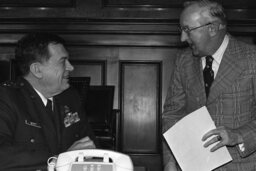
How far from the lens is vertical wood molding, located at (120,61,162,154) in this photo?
14.5 feet

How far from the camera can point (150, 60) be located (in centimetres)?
445

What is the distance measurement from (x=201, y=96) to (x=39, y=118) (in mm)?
891

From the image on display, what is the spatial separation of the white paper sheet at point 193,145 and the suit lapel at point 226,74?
1.09 ft

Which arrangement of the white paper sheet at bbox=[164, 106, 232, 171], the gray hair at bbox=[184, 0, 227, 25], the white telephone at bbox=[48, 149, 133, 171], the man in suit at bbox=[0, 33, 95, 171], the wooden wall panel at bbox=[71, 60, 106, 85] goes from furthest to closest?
the wooden wall panel at bbox=[71, 60, 106, 85], the gray hair at bbox=[184, 0, 227, 25], the man in suit at bbox=[0, 33, 95, 171], the white paper sheet at bbox=[164, 106, 232, 171], the white telephone at bbox=[48, 149, 133, 171]

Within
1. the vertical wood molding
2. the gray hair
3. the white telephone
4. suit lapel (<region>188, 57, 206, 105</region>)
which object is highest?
the gray hair

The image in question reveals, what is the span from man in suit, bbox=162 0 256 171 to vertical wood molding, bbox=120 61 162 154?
6.60 feet

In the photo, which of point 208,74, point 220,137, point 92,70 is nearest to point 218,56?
point 208,74

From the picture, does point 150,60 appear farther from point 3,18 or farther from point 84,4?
point 3,18

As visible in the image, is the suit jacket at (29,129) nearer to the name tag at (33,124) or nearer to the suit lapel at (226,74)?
the name tag at (33,124)

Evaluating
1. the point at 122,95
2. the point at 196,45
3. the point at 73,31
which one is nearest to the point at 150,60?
the point at 122,95

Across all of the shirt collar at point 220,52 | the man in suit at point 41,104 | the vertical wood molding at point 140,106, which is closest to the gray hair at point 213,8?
the shirt collar at point 220,52

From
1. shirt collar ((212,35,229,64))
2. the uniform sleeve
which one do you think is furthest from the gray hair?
the uniform sleeve

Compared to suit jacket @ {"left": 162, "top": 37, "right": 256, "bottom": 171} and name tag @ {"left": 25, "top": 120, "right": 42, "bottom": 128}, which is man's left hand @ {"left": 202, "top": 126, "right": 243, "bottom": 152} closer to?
suit jacket @ {"left": 162, "top": 37, "right": 256, "bottom": 171}

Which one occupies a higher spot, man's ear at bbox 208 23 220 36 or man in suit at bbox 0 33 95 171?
man's ear at bbox 208 23 220 36
